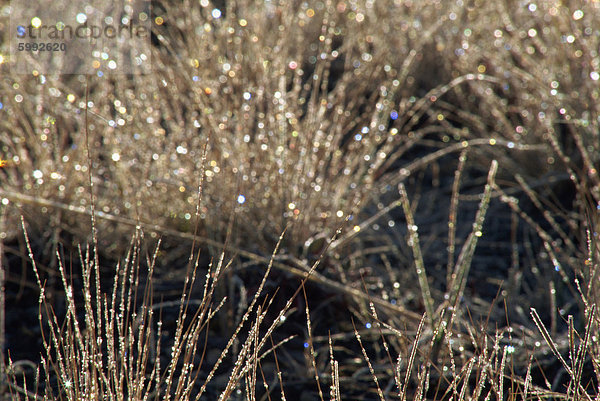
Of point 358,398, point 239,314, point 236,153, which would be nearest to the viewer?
point 358,398

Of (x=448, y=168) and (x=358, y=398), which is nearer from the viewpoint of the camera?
(x=358, y=398)

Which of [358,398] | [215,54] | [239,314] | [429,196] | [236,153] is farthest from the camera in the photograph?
[429,196]

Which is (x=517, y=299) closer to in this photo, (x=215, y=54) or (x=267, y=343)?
(x=267, y=343)

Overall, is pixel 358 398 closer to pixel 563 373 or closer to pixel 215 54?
pixel 563 373

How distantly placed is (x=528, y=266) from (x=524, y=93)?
0.73 meters

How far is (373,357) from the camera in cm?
154

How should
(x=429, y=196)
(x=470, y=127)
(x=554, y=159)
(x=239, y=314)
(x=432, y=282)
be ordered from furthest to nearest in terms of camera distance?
(x=470, y=127)
(x=429, y=196)
(x=554, y=159)
(x=432, y=282)
(x=239, y=314)

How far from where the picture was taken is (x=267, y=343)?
156 cm

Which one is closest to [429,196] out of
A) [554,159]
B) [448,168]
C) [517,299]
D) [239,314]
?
[448,168]

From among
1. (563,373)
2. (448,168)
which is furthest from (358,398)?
(448,168)

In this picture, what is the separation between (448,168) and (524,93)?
0.41 meters

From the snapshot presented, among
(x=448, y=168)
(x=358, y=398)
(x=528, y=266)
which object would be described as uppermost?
(x=448, y=168)

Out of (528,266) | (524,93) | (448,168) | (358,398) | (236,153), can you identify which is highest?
(524,93)

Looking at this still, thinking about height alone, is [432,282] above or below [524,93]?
below
